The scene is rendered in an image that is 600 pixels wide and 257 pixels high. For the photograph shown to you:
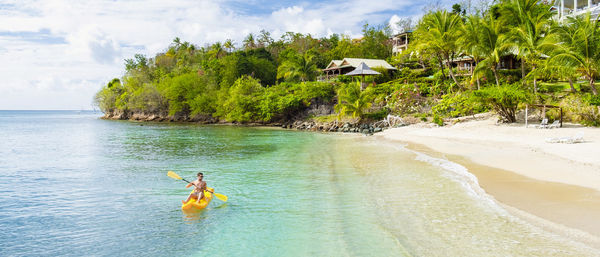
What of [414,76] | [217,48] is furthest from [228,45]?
[414,76]

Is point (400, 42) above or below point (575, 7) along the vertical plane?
above

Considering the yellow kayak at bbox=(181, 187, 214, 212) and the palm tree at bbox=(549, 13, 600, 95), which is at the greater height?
the palm tree at bbox=(549, 13, 600, 95)

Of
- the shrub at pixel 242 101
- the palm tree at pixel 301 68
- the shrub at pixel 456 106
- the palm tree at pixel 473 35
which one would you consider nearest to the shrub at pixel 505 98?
the shrub at pixel 456 106

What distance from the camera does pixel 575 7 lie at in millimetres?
34594

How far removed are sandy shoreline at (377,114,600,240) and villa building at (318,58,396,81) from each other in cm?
2156

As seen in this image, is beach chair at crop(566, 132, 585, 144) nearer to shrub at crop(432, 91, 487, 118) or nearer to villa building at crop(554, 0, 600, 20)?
shrub at crop(432, 91, 487, 118)

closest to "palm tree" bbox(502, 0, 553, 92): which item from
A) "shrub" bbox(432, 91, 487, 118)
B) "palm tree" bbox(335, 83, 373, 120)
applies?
"shrub" bbox(432, 91, 487, 118)

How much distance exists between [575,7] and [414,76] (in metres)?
16.1

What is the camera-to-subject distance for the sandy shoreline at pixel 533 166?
26.1 ft

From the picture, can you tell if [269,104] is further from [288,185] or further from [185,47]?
[185,47]

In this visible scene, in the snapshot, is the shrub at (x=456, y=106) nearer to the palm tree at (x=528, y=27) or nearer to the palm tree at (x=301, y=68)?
the palm tree at (x=528, y=27)

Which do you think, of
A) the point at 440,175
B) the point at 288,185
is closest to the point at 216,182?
the point at 288,185

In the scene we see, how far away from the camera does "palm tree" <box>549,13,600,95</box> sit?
778 inches

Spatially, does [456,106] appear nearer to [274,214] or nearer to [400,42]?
[274,214]
